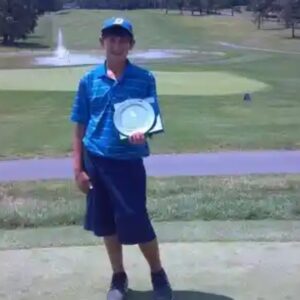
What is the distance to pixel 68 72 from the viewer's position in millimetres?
39031

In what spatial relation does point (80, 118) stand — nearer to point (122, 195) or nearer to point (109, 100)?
point (109, 100)

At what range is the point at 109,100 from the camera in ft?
16.2

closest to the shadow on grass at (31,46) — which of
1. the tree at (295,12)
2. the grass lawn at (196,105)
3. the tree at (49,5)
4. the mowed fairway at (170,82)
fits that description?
the grass lawn at (196,105)

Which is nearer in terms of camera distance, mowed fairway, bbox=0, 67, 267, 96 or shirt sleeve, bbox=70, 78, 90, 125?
shirt sleeve, bbox=70, 78, 90, 125

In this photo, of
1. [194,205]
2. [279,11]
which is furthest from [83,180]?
[279,11]

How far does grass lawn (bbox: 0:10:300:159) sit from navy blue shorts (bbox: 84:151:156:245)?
35.7ft

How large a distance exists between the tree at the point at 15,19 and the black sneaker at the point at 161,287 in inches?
2914

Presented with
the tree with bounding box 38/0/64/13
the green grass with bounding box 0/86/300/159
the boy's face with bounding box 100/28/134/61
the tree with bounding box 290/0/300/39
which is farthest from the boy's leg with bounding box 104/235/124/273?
the tree with bounding box 38/0/64/13

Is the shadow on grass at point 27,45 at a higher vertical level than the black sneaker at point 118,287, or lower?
lower

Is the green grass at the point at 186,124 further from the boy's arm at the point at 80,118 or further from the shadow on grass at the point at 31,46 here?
the shadow on grass at the point at 31,46

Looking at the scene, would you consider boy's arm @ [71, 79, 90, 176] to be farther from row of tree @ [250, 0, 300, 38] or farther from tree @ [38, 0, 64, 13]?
tree @ [38, 0, 64, 13]

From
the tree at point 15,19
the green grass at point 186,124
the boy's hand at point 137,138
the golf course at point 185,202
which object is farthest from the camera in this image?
the tree at point 15,19

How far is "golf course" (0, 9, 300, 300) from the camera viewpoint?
5484mm

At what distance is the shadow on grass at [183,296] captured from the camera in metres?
5.16
